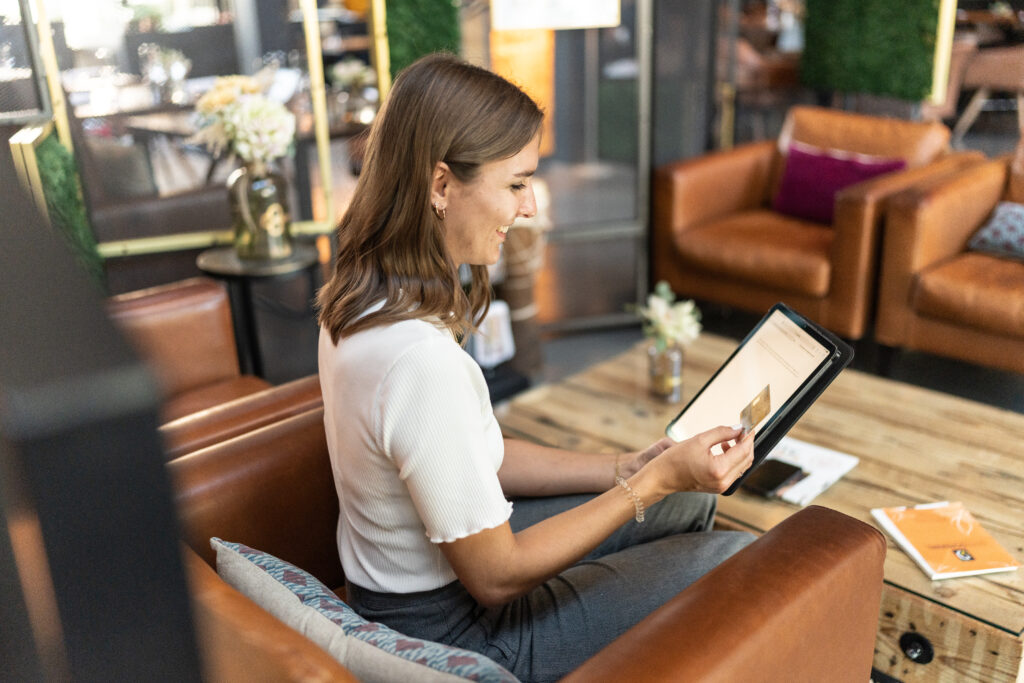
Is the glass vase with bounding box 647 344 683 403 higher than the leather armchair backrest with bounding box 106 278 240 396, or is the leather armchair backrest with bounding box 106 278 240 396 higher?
the leather armchair backrest with bounding box 106 278 240 396

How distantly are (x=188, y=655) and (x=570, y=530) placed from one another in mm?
965

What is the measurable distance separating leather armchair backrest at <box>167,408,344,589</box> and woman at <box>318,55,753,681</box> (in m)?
0.25

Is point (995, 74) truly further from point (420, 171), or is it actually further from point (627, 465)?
point (420, 171)

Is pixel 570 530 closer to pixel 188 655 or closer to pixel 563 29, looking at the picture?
pixel 188 655

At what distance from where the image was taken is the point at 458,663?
920mm

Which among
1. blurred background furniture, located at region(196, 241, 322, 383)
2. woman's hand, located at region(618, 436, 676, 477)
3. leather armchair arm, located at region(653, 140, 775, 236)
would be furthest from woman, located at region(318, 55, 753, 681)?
leather armchair arm, located at region(653, 140, 775, 236)

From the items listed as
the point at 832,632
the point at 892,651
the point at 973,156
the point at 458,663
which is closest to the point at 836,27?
the point at 973,156

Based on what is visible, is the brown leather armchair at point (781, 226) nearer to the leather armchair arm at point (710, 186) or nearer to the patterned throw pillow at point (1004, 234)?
the leather armchair arm at point (710, 186)

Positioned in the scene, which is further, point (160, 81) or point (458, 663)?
point (160, 81)

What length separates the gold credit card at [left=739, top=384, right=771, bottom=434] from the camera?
1419 mm

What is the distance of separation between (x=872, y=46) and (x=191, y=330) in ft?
12.0

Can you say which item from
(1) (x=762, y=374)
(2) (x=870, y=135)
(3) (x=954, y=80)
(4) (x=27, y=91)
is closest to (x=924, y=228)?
(2) (x=870, y=135)

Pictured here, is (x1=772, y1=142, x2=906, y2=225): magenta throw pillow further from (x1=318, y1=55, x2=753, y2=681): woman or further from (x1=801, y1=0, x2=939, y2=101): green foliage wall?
(x1=318, y1=55, x2=753, y2=681): woman

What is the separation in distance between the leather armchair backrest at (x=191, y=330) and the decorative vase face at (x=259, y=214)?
399mm
